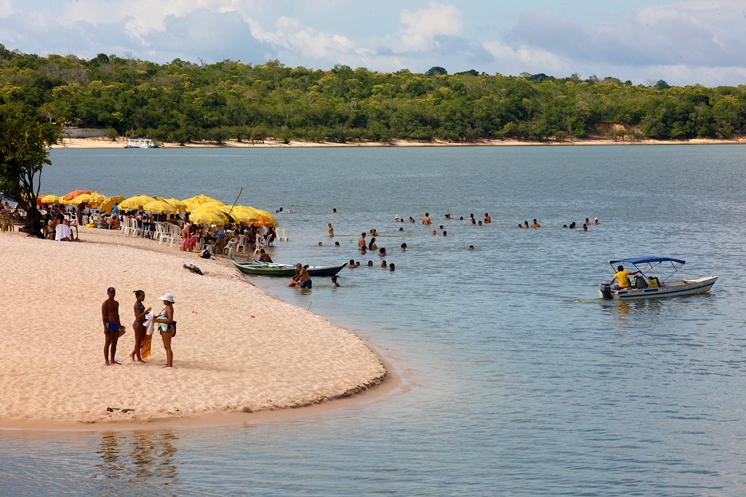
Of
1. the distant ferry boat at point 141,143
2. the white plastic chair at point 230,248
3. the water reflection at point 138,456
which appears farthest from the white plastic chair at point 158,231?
the distant ferry boat at point 141,143

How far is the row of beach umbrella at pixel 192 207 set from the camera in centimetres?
3506

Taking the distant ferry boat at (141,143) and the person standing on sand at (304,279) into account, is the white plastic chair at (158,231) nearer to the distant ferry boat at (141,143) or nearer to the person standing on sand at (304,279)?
the person standing on sand at (304,279)

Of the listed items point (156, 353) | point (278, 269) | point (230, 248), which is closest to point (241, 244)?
point (230, 248)

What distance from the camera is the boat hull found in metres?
28.4

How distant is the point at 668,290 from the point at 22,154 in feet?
75.8

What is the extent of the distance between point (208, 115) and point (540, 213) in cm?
11053

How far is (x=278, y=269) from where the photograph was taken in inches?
1218

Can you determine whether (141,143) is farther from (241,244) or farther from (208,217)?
(208,217)

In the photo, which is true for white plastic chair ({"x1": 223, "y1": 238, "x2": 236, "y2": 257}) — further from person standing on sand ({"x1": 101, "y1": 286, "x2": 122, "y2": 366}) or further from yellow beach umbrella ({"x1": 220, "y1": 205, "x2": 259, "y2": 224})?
person standing on sand ({"x1": 101, "y1": 286, "x2": 122, "y2": 366})

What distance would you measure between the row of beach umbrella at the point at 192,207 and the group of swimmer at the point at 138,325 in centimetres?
1781

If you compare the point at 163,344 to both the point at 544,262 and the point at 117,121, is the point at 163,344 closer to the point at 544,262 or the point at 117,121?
the point at 544,262

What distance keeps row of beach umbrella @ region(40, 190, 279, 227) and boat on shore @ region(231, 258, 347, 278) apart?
3808mm

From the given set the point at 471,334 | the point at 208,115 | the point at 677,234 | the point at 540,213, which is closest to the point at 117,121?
the point at 208,115

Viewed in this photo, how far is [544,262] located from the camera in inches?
1495
